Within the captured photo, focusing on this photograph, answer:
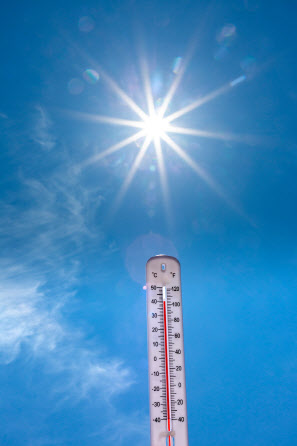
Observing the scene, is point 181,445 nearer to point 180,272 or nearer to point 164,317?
point 164,317

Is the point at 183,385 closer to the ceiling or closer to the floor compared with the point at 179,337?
closer to the floor

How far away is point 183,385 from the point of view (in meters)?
4.79

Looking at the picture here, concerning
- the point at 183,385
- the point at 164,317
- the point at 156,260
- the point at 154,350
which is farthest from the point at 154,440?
the point at 156,260

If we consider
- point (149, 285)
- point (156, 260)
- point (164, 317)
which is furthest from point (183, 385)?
point (156, 260)

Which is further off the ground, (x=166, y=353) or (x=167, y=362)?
(x=166, y=353)

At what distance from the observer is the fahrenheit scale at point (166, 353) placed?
460 centimetres

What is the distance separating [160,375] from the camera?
15.6 ft

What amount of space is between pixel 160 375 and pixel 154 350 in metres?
0.36

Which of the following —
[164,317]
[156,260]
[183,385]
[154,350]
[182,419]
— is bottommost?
[182,419]

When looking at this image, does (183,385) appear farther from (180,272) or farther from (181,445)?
(180,272)

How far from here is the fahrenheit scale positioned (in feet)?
15.1

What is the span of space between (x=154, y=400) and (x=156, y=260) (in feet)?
6.71

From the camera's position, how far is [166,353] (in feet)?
15.9

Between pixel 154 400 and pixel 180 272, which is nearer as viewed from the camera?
pixel 154 400
